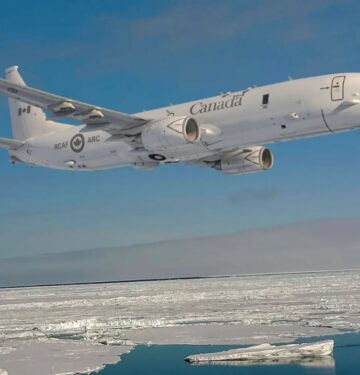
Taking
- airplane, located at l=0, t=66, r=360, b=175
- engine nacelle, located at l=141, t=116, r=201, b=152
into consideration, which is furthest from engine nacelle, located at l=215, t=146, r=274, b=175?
engine nacelle, located at l=141, t=116, r=201, b=152

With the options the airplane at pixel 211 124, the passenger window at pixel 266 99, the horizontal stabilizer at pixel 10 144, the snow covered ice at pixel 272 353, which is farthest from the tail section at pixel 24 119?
the snow covered ice at pixel 272 353

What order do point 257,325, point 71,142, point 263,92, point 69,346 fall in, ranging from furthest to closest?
point 71,142 < point 263,92 < point 257,325 < point 69,346

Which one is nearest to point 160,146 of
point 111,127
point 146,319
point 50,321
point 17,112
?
point 111,127

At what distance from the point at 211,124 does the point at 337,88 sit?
603cm

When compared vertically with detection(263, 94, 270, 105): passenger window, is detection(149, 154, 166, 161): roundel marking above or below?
below

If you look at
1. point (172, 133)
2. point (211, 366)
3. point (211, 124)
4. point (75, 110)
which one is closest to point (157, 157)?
point (172, 133)

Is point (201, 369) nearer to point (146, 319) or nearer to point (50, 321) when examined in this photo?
point (146, 319)

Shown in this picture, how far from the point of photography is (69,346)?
67.8 ft

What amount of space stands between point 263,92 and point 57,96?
967cm

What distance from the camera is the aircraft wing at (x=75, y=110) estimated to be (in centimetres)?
2923

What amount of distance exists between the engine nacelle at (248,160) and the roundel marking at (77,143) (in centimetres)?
810

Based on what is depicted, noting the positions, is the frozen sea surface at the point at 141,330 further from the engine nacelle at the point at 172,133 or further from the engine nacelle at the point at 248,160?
the engine nacelle at the point at 172,133

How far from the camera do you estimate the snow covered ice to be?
58.0ft

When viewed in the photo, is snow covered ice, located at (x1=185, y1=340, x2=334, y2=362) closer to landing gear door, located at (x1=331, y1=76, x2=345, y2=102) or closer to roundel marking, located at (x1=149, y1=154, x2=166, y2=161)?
landing gear door, located at (x1=331, y1=76, x2=345, y2=102)
